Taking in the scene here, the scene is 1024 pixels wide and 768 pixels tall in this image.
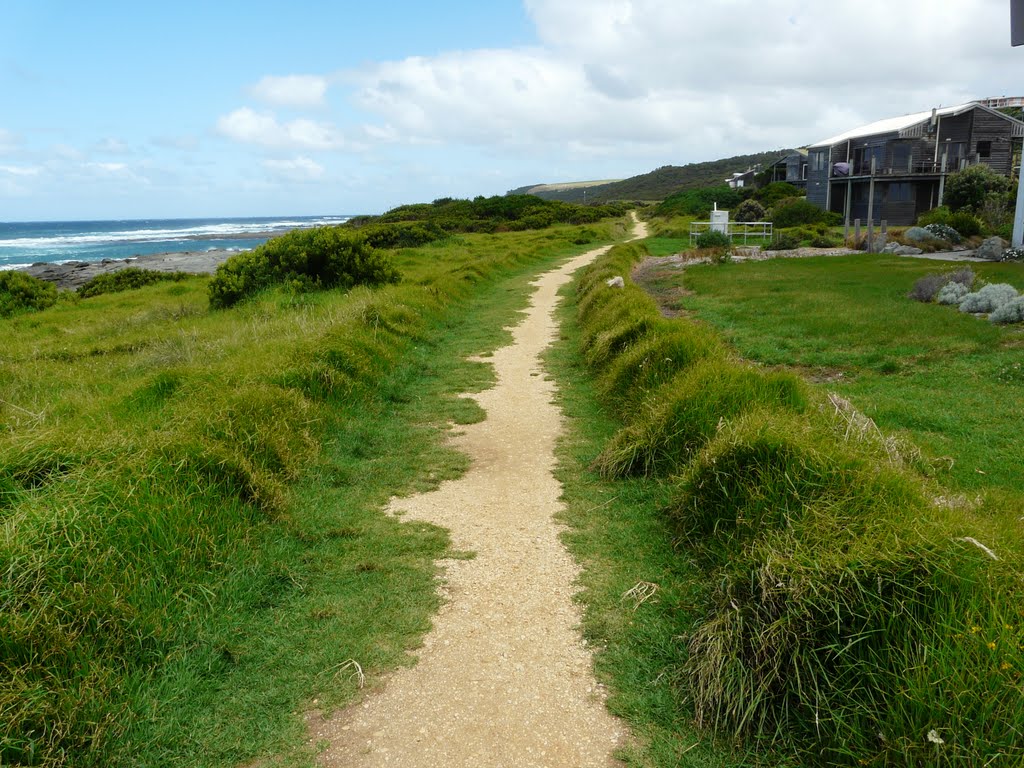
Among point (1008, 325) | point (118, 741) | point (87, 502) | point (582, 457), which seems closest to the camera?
point (118, 741)

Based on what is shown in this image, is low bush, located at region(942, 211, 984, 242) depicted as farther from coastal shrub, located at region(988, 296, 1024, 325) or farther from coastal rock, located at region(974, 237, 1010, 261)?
coastal shrub, located at region(988, 296, 1024, 325)

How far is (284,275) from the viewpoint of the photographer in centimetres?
1720

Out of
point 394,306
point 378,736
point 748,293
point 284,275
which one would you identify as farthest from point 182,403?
point 748,293

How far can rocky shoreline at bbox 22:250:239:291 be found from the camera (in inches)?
1414

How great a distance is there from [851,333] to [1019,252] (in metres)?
12.7

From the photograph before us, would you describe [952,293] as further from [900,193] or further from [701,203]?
[701,203]

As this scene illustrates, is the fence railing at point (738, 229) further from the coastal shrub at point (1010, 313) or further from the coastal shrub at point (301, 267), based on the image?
the coastal shrub at point (1010, 313)

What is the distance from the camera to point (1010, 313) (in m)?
11.2

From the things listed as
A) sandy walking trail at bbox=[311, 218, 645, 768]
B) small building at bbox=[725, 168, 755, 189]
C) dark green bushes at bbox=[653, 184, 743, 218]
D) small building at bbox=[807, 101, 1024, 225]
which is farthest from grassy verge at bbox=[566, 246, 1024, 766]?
small building at bbox=[725, 168, 755, 189]

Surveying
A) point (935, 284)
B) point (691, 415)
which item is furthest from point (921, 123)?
point (691, 415)

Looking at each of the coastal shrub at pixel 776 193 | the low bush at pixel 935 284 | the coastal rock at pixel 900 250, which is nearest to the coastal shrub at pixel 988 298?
the low bush at pixel 935 284

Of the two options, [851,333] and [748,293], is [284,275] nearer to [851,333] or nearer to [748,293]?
[748,293]

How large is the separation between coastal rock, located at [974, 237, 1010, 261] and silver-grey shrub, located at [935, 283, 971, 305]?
8917 millimetres

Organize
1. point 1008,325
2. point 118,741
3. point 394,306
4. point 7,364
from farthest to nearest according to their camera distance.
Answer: point 394,306, point 1008,325, point 7,364, point 118,741
